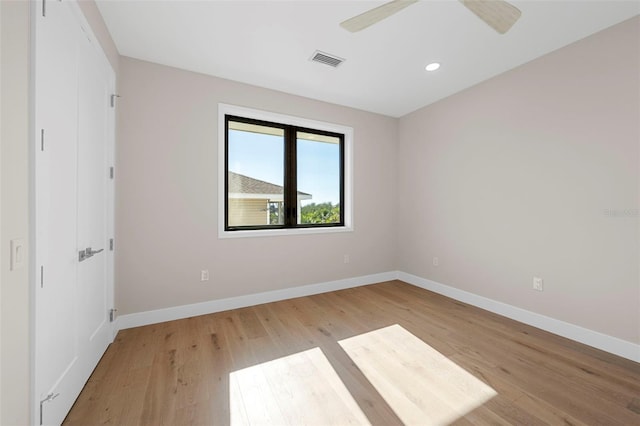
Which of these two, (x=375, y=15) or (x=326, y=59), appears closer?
(x=375, y=15)

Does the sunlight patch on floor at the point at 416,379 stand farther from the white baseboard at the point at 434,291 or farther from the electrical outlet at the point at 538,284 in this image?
the electrical outlet at the point at 538,284

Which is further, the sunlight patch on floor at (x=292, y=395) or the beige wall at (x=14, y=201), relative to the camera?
the sunlight patch on floor at (x=292, y=395)

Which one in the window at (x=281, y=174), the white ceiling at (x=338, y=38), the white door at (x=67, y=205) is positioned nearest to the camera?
the white door at (x=67, y=205)

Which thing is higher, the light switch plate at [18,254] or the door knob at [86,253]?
the light switch plate at [18,254]

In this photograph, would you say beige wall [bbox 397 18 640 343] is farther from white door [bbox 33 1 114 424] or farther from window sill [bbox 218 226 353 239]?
white door [bbox 33 1 114 424]

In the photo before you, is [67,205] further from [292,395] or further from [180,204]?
[292,395]

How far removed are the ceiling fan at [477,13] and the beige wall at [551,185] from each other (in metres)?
1.31

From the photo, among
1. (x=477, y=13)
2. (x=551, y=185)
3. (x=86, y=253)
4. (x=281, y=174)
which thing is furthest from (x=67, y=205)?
(x=551, y=185)

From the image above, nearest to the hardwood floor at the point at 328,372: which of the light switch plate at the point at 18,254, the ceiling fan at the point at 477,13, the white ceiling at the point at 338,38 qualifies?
the light switch plate at the point at 18,254

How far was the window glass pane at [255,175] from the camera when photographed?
3215mm

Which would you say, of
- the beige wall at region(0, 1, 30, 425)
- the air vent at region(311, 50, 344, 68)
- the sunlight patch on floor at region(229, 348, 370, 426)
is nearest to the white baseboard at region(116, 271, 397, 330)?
the sunlight patch on floor at region(229, 348, 370, 426)

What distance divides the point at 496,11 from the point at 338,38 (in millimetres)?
1210

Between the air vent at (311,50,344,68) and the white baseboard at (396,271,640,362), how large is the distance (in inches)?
126

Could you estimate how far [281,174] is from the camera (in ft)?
11.6
